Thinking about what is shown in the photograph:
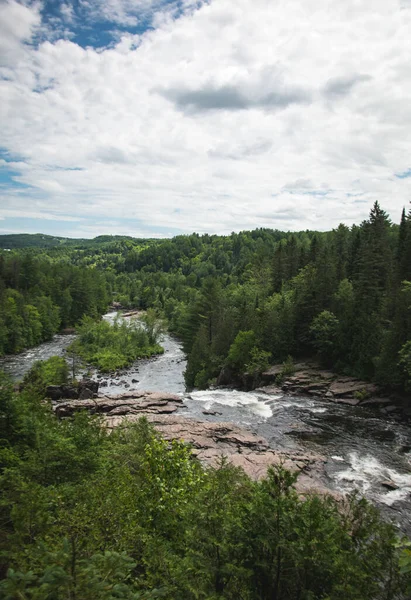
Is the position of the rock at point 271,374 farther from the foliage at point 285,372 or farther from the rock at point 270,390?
the rock at point 270,390

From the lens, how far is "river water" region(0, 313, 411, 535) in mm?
17281

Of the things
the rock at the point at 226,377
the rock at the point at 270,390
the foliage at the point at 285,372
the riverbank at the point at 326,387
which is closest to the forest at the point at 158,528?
the riverbank at the point at 326,387

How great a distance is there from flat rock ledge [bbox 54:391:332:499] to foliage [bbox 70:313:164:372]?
106 feet

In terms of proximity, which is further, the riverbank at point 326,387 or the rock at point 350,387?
the rock at point 350,387

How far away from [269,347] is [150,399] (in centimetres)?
1924

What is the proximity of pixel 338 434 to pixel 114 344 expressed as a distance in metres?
57.5

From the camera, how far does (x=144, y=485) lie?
31.3 ft

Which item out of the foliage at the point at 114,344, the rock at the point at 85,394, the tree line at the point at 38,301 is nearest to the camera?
the rock at the point at 85,394

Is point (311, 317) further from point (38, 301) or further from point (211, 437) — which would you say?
point (38, 301)

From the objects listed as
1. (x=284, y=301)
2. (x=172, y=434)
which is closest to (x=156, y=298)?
(x=284, y=301)

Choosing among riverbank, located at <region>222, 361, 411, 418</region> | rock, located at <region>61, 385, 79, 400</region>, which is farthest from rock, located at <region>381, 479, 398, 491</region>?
rock, located at <region>61, 385, 79, 400</region>

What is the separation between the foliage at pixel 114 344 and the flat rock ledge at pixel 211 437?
32.3 metres

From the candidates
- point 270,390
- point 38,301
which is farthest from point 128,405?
point 38,301

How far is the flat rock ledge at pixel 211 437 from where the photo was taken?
727 inches
